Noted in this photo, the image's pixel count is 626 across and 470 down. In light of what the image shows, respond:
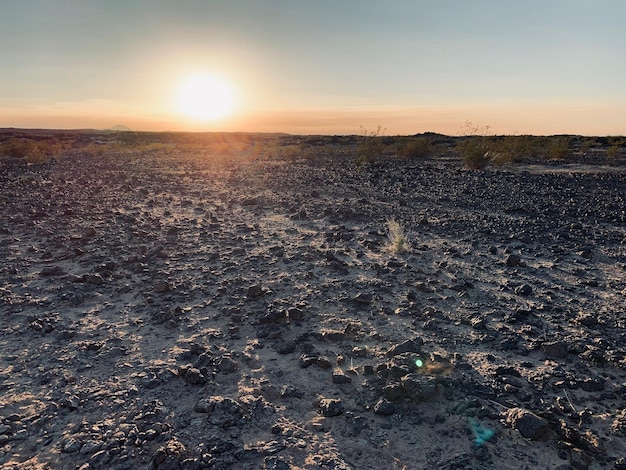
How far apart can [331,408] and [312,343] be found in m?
1.06

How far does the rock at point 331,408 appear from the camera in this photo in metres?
3.29

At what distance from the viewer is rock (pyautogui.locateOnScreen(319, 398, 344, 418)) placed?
329 centimetres

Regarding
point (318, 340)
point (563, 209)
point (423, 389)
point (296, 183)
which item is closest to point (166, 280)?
point (318, 340)

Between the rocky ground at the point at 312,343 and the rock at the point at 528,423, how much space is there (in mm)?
13

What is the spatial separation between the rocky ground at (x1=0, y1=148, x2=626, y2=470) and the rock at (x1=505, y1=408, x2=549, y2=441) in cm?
1

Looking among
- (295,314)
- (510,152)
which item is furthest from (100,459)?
(510,152)

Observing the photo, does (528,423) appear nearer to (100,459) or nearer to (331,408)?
(331,408)

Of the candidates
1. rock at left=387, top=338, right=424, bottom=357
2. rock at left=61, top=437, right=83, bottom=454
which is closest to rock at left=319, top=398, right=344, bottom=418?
rock at left=387, top=338, right=424, bottom=357

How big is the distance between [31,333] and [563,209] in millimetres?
9749

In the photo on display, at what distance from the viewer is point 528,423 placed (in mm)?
3031

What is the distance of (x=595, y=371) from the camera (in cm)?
377

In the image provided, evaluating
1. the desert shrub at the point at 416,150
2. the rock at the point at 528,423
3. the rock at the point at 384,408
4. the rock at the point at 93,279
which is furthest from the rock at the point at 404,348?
the desert shrub at the point at 416,150

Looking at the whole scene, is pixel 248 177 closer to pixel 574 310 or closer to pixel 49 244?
pixel 49 244

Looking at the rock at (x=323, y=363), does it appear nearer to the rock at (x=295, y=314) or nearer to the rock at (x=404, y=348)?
the rock at (x=404, y=348)
